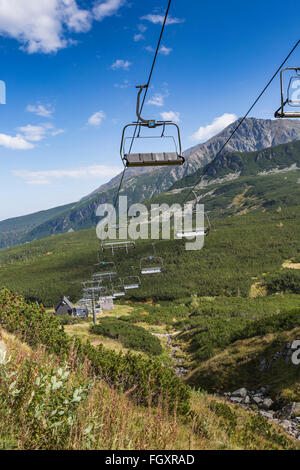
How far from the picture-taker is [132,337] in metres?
36.8

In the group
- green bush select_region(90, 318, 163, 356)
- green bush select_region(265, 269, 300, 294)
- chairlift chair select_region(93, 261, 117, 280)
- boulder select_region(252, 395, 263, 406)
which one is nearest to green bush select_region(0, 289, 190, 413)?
chairlift chair select_region(93, 261, 117, 280)

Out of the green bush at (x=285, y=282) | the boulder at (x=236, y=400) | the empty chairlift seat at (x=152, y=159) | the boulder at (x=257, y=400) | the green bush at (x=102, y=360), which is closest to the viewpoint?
the empty chairlift seat at (x=152, y=159)

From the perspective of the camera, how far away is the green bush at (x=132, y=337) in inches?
1331

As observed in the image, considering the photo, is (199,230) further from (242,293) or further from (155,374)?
(242,293)

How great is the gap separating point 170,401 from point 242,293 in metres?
74.0

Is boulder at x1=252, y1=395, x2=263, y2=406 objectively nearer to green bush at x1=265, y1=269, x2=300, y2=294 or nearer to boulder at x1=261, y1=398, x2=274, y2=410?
boulder at x1=261, y1=398, x2=274, y2=410

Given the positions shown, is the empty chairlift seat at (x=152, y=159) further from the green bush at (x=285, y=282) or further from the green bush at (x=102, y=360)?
the green bush at (x=285, y=282)

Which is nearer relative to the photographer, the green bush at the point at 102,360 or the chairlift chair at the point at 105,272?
the green bush at the point at 102,360

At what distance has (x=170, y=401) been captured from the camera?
30.9ft

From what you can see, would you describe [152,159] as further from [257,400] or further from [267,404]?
[257,400]

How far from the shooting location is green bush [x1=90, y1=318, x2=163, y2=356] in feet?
111

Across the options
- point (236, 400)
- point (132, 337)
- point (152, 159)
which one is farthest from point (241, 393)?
point (132, 337)

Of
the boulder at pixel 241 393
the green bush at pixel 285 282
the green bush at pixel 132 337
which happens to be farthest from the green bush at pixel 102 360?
the green bush at pixel 285 282
